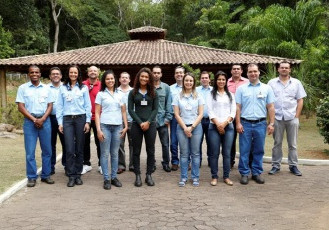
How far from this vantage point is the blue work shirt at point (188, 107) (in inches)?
232

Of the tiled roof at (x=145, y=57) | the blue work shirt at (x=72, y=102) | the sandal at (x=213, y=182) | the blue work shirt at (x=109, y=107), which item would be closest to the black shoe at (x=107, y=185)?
the blue work shirt at (x=109, y=107)

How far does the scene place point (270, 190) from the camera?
5.62 m

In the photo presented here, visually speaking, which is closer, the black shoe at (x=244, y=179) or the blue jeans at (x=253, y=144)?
the black shoe at (x=244, y=179)

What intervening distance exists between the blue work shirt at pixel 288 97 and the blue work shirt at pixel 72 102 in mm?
3312

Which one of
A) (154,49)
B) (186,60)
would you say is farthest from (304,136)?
(154,49)

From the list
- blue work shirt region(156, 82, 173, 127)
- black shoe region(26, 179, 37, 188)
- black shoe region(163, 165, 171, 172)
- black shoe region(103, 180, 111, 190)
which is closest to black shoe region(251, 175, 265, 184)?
black shoe region(163, 165, 171, 172)

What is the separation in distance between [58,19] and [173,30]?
12781 millimetres

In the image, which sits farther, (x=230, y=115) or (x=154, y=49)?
(x=154, y=49)

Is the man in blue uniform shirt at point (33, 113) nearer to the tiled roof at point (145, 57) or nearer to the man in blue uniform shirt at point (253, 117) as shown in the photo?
the man in blue uniform shirt at point (253, 117)

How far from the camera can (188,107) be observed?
5.90 m

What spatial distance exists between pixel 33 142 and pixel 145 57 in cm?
1187

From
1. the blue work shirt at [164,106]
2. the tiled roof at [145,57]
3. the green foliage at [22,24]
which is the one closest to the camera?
the blue work shirt at [164,106]

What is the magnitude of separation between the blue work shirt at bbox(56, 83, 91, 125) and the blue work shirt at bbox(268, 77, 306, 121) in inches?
130

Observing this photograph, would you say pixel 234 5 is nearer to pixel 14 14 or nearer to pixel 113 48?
pixel 113 48
